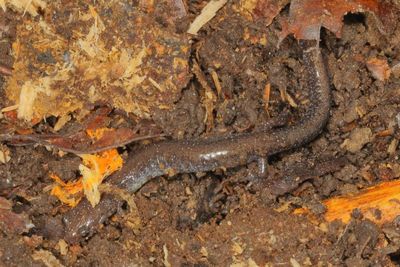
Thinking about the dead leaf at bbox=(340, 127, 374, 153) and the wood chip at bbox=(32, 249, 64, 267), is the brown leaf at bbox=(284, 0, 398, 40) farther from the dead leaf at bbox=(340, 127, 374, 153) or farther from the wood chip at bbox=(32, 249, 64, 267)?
the wood chip at bbox=(32, 249, 64, 267)

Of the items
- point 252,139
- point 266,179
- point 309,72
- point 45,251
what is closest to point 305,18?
point 309,72

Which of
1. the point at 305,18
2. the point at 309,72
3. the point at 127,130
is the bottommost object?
the point at 127,130

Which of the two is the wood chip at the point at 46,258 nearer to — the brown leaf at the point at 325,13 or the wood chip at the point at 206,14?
the wood chip at the point at 206,14

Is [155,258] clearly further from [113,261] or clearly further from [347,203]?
[347,203]

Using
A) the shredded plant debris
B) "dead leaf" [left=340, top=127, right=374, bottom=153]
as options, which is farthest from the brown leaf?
the shredded plant debris

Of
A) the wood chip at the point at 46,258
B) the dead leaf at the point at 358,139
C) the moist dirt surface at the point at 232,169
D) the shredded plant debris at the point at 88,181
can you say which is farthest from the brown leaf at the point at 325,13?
the wood chip at the point at 46,258

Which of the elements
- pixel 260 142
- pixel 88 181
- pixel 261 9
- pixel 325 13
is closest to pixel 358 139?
pixel 260 142
